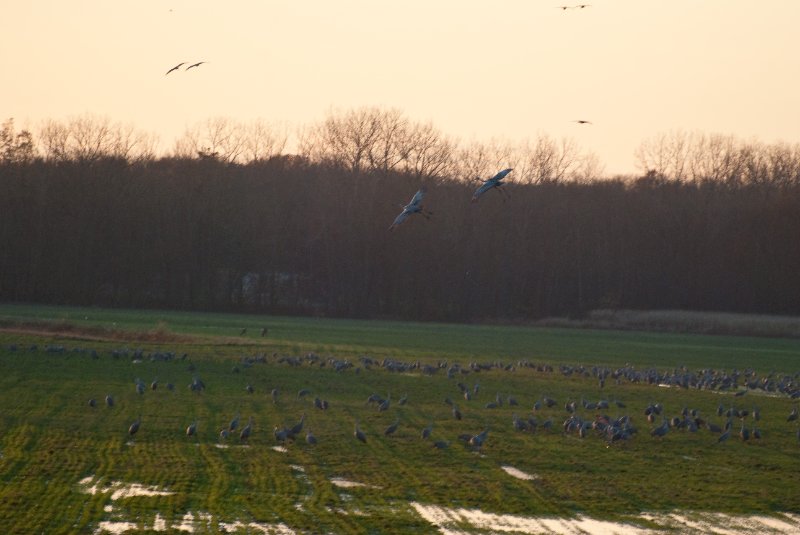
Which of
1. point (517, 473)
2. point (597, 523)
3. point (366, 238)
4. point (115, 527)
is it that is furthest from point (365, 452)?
point (366, 238)

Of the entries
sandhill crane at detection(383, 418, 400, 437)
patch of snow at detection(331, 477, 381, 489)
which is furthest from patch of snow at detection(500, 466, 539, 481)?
sandhill crane at detection(383, 418, 400, 437)

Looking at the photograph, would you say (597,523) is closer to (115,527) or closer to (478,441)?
(478,441)

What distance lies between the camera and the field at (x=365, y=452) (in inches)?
579

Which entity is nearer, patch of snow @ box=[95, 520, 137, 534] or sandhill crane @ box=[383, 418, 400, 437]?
patch of snow @ box=[95, 520, 137, 534]

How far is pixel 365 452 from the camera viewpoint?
19.6 metres

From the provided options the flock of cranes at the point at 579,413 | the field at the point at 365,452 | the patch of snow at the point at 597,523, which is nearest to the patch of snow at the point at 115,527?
the field at the point at 365,452

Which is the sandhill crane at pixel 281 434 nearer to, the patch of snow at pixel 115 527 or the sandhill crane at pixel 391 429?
the sandhill crane at pixel 391 429

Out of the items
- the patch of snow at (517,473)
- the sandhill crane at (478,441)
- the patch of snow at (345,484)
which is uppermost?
the sandhill crane at (478,441)

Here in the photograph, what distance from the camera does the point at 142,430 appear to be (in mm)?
21047

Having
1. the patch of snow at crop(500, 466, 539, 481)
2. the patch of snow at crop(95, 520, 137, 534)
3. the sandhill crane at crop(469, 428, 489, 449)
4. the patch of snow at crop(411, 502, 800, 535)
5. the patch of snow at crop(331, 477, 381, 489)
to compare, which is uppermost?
the sandhill crane at crop(469, 428, 489, 449)

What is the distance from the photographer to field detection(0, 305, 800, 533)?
48.2ft

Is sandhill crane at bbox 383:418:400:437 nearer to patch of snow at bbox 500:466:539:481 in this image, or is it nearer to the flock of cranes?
the flock of cranes

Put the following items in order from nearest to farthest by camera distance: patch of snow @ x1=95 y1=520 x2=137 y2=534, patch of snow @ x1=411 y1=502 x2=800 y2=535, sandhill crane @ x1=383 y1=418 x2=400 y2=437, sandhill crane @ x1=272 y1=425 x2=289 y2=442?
1. patch of snow @ x1=95 y1=520 x2=137 y2=534
2. patch of snow @ x1=411 y1=502 x2=800 y2=535
3. sandhill crane @ x1=272 y1=425 x2=289 y2=442
4. sandhill crane @ x1=383 y1=418 x2=400 y2=437

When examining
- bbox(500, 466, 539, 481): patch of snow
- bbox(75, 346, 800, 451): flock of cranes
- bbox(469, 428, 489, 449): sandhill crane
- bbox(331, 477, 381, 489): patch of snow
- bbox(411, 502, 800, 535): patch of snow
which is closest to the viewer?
bbox(411, 502, 800, 535): patch of snow
